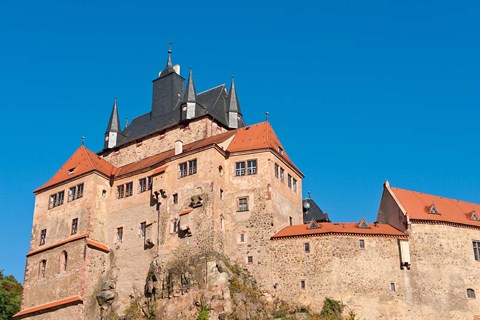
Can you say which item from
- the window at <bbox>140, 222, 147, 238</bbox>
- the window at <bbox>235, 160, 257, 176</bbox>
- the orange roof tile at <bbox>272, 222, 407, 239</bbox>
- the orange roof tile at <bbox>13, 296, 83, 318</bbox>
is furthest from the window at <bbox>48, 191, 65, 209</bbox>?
the orange roof tile at <bbox>272, 222, 407, 239</bbox>

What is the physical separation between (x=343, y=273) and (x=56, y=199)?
26.8 m

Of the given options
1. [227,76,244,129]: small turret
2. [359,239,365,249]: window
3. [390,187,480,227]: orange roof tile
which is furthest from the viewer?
[227,76,244,129]: small turret

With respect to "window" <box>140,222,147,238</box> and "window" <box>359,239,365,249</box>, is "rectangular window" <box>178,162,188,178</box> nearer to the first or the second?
"window" <box>140,222,147,238</box>

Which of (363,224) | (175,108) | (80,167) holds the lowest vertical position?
(363,224)

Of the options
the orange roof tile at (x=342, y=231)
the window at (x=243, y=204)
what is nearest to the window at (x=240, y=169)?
the window at (x=243, y=204)

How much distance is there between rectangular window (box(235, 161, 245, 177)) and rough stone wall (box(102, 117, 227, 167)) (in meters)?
5.73

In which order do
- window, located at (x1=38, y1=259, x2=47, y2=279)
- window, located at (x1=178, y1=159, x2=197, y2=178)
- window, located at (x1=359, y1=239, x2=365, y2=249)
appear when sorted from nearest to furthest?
1. window, located at (x1=359, y1=239, x2=365, y2=249)
2. window, located at (x1=178, y1=159, x2=197, y2=178)
3. window, located at (x1=38, y1=259, x2=47, y2=279)

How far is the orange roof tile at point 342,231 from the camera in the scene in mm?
53594

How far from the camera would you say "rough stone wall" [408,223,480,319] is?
2041 inches

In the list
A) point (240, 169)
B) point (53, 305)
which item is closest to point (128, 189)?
point (240, 169)

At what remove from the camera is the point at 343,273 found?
171 feet

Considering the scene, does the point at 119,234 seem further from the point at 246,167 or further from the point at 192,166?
the point at 246,167

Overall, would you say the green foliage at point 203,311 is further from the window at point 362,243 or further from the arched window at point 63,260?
the arched window at point 63,260

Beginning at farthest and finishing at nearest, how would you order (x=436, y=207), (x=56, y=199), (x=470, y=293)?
(x=56, y=199) < (x=436, y=207) < (x=470, y=293)
